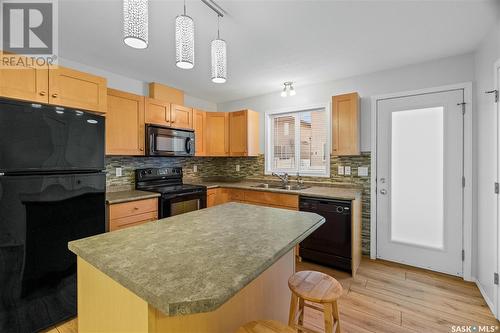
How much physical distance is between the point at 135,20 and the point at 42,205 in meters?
1.56

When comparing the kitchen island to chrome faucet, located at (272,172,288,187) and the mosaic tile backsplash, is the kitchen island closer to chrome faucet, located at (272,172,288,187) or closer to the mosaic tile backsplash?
the mosaic tile backsplash

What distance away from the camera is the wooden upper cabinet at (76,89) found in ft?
6.61

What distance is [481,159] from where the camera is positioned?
2.29 meters

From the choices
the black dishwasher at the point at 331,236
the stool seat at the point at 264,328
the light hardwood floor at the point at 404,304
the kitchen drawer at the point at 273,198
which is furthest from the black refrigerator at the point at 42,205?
the black dishwasher at the point at 331,236

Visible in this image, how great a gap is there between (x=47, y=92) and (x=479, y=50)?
4.13 meters

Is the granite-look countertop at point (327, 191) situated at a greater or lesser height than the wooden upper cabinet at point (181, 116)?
lesser

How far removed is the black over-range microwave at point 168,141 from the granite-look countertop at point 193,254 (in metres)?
1.78

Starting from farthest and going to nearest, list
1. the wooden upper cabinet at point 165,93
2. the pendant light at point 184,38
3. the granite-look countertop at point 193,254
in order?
the wooden upper cabinet at point 165,93 → the pendant light at point 184,38 → the granite-look countertop at point 193,254

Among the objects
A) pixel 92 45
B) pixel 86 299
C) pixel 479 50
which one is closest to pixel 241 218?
pixel 86 299

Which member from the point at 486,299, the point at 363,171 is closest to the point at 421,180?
the point at 363,171

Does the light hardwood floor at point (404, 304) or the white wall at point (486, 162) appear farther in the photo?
the white wall at point (486, 162)

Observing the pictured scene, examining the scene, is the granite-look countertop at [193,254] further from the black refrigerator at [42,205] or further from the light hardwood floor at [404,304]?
the light hardwood floor at [404,304]

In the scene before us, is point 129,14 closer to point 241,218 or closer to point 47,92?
point 241,218

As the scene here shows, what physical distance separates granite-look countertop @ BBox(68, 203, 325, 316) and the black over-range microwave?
1.78 metres
